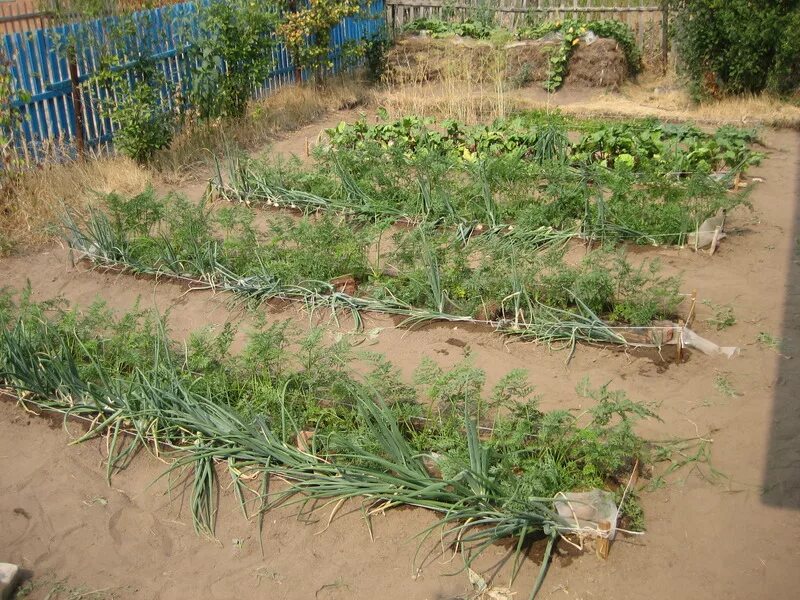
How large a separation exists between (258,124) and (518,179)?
474 cm

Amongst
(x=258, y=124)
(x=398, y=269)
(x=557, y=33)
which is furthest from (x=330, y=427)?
(x=557, y=33)

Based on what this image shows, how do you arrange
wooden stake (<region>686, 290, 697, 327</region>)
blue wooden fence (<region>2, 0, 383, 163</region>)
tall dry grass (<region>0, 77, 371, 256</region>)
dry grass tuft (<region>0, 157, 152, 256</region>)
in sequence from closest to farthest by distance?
wooden stake (<region>686, 290, 697, 327</region>), dry grass tuft (<region>0, 157, 152, 256</region>), tall dry grass (<region>0, 77, 371, 256</region>), blue wooden fence (<region>2, 0, 383, 163</region>)

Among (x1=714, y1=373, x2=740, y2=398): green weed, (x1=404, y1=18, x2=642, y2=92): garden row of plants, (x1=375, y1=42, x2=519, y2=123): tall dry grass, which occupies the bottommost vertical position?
(x1=714, y1=373, x2=740, y2=398): green weed

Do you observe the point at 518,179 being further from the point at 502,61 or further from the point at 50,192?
the point at 502,61

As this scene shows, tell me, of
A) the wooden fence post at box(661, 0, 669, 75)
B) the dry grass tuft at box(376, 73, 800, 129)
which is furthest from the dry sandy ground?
the wooden fence post at box(661, 0, 669, 75)

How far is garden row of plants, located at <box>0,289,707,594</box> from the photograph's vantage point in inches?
161

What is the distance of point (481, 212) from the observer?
757 cm

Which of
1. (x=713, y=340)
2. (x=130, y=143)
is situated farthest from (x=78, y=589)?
(x=130, y=143)

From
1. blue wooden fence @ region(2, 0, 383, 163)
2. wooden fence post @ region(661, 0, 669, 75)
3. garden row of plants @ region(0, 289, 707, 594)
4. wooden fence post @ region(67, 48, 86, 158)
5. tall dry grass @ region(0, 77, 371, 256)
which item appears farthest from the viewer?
wooden fence post @ region(661, 0, 669, 75)

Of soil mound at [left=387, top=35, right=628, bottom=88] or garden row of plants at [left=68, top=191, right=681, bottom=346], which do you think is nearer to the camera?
garden row of plants at [left=68, top=191, right=681, bottom=346]

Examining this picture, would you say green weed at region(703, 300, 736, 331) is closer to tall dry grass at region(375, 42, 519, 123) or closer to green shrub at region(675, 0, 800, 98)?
tall dry grass at region(375, 42, 519, 123)

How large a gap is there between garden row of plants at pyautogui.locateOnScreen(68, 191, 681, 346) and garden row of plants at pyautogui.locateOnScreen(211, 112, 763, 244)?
0.91 ft

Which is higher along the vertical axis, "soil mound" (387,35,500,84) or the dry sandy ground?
"soil mound" (387,35,500,84)

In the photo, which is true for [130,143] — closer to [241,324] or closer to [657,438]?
[241,324]
